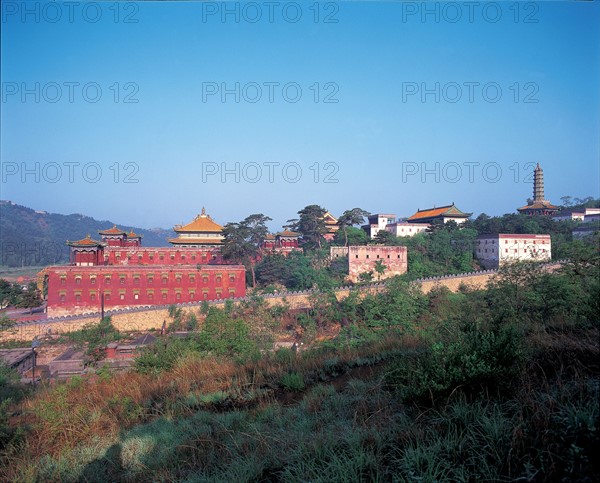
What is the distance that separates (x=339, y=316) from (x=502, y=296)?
14398 mm

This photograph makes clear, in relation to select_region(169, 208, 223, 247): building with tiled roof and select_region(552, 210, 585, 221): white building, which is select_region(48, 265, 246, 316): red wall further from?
select_region(552, 210, 585, 221): white building

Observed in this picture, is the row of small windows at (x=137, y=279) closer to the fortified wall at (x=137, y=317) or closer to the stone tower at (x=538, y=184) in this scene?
the fortified wall at (x=137, y=317)

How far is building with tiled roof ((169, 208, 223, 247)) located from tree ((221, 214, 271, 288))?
3.89 feet

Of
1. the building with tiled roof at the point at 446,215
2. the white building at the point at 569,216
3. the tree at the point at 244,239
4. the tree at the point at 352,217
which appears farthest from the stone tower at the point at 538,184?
the tree at the point at 244,239

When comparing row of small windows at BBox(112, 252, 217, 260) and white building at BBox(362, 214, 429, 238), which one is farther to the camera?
white building at BBox(362, 214, 429, 238)

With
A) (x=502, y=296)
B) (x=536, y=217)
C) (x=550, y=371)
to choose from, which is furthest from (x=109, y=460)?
(x=536, y=217)

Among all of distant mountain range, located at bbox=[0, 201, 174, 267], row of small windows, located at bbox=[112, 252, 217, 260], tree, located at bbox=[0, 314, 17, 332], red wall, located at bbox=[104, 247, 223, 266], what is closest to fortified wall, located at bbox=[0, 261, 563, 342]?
tree, located at bbox=[0, 314, 17, 332]

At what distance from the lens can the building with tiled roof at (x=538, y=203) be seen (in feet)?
144

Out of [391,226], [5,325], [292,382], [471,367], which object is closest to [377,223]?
[391,226]

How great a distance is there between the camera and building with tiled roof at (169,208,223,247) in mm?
33500

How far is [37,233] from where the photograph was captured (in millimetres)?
116062

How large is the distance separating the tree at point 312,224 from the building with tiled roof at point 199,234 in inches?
348

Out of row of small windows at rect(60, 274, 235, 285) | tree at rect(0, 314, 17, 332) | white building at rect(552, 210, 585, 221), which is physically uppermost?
white building at rect(552, 210, 585, 221)

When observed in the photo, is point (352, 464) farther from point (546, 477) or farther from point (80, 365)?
point (80, 365)
